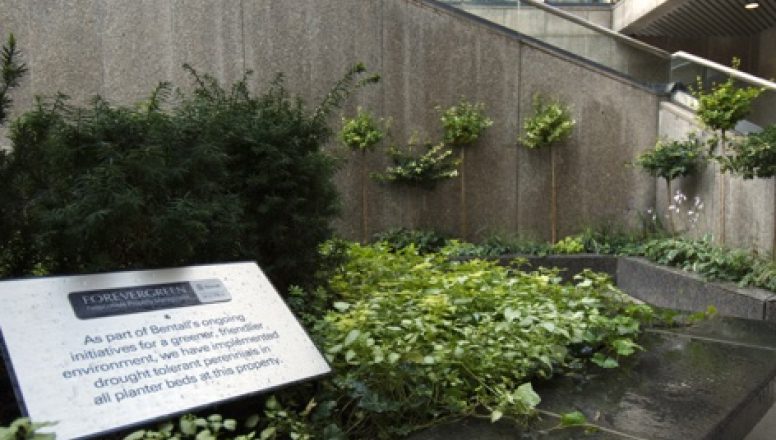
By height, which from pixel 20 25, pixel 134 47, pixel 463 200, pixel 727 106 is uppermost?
pixel 20 25

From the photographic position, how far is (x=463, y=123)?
981 cm

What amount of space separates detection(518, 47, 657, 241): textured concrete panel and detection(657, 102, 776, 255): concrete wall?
0.73 meters

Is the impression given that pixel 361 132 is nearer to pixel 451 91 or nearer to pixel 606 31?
pixel 451 91

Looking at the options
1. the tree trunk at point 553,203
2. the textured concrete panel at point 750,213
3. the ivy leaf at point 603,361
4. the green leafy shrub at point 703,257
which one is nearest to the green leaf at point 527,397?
the ivy leaf at point 603,361

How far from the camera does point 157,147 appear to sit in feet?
8.82

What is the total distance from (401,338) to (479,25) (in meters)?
8.49

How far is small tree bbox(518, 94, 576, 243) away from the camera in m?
9.83

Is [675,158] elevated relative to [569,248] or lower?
elevated

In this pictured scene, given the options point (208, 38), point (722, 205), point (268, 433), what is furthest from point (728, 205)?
point (268, 433)

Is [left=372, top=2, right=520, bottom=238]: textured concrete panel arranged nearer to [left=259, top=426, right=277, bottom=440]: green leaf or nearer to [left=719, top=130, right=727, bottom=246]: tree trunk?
[left=719, top=130, right=727, bottom=246]: tree trunk

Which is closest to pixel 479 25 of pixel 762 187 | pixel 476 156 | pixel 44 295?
pixel 476 156

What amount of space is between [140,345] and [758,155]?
6.73 meters

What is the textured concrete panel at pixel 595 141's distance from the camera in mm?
10352

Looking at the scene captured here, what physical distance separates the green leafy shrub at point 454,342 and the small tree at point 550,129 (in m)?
5.80
